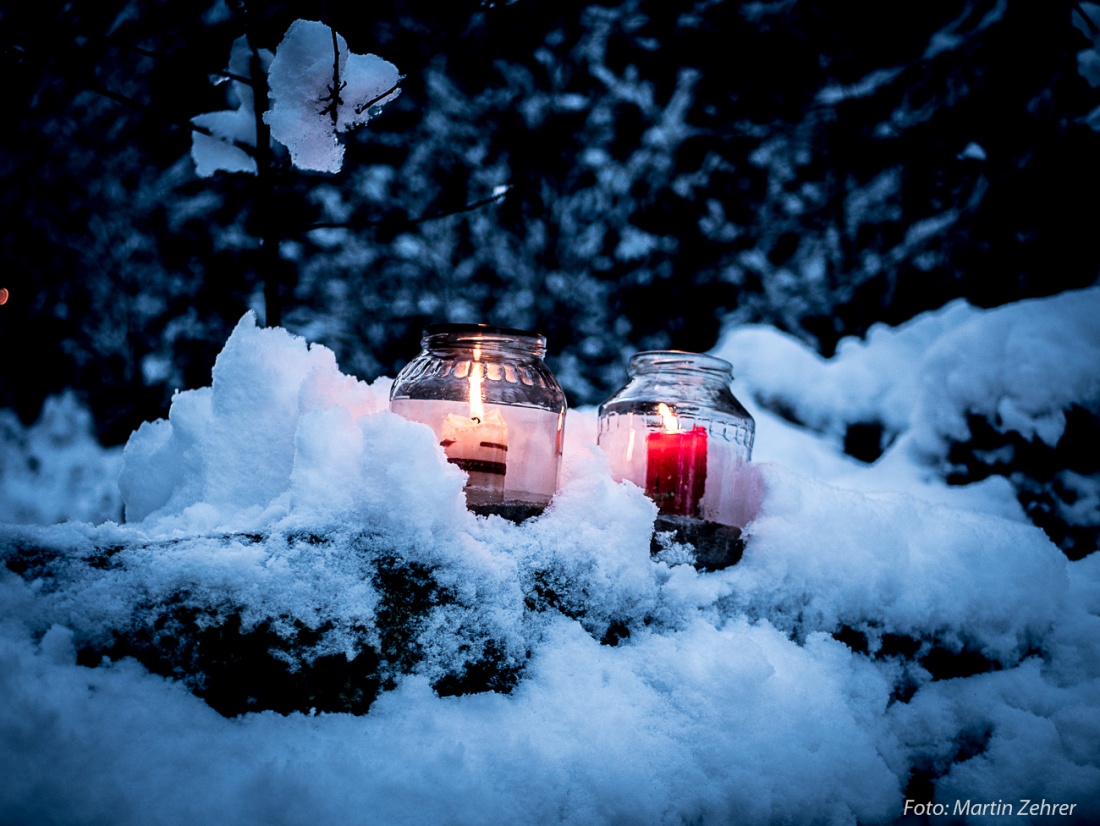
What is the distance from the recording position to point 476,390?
101cm

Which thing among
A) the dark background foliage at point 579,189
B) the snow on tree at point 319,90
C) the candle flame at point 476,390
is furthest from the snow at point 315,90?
Answer: the dark background foliage at point 579,189

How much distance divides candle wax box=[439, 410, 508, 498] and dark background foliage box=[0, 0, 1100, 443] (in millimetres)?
1610

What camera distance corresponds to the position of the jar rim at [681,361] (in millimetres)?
1235

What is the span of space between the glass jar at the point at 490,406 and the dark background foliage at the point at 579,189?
4.76 ft

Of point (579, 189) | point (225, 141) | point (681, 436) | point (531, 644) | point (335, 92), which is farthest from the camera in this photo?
point (579, 189)

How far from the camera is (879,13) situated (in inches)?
104

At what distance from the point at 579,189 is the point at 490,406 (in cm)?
209

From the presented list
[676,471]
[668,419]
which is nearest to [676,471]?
[676,471]

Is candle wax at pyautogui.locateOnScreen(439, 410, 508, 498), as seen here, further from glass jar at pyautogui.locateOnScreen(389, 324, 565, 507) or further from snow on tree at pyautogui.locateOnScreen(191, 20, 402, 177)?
snow on tree at pyautogui.locateOnScreen(191, 20, 402, 177)

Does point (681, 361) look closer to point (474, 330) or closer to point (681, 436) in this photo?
point (681, 436)

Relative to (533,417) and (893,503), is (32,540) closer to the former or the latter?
(533,417)

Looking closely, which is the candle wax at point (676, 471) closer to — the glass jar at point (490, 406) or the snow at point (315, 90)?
the glass jar at point (490, 406)

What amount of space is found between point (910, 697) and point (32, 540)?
3.62ft

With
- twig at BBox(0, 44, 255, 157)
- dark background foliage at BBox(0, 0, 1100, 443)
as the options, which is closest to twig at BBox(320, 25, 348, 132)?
twig at BBox(0, 44, 255, 157)
